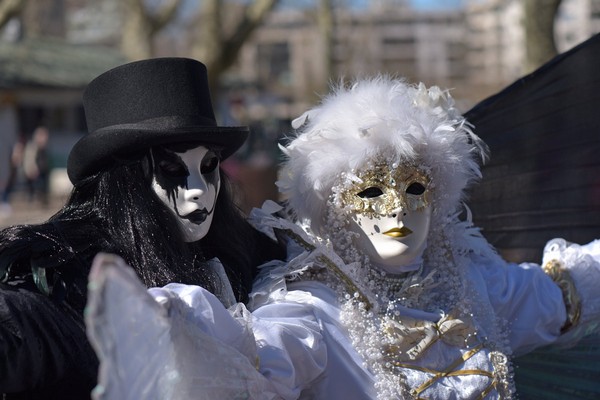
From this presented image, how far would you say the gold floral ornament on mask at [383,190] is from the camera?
2.97 metres

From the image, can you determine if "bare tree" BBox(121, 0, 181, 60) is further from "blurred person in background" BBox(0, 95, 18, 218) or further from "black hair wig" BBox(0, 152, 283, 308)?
"black hair wig" BBox(0, 152, 283, 308)

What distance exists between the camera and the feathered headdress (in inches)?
117

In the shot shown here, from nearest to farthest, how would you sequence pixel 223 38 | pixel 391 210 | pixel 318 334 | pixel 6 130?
pixel 318 334 → pixel 391 210 → pixel 223 38 → pixel 6 130

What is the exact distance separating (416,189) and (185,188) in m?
0.71

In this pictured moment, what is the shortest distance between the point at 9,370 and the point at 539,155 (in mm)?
2183

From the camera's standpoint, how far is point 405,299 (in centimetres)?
308

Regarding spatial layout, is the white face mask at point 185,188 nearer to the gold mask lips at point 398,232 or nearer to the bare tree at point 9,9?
the gold mask lips at point 398,232

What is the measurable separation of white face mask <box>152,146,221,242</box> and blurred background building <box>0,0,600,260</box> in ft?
1.63

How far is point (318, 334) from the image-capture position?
2.85m

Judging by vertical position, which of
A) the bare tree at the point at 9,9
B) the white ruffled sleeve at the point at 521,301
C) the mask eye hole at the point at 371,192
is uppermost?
the bare tree at the point at 9,9

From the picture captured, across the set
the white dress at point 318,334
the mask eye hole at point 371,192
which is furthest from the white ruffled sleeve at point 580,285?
the mask eye hole at point 371,192

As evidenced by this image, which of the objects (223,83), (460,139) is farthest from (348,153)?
(223,83)

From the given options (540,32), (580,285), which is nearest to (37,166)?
(540,32)

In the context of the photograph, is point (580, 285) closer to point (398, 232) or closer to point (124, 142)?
point (398, 232)
